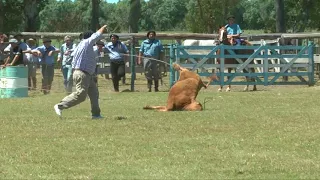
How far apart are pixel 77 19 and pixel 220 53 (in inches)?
1699

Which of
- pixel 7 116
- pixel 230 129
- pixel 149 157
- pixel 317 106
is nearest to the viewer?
pixel 149 157

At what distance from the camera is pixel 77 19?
6438 cm

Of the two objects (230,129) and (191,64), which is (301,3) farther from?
(230,129)

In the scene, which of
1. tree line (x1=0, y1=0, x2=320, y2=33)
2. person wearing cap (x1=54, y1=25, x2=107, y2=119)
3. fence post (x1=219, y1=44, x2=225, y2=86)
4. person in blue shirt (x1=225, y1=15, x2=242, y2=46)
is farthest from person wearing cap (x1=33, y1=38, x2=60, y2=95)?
person wearing cap (x1=54, y1=25, x2=107, y2=119)

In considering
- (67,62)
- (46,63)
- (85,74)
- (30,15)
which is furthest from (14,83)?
(30,15)

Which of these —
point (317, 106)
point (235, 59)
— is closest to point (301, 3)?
point (235, 59)

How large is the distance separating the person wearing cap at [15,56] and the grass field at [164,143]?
5.87 metres

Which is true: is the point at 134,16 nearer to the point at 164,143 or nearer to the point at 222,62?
the point at 222,62

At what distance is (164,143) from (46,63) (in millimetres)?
12553

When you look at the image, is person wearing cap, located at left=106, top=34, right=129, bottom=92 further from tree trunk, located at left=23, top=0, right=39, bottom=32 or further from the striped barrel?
tree trunk, located at left=23, top=0, right=39, bottom=32

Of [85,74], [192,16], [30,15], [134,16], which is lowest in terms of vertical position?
[85,74]

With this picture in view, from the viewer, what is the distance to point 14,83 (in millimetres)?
20281

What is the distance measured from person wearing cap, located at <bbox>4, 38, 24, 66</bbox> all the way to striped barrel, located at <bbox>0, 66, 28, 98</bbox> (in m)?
1.60

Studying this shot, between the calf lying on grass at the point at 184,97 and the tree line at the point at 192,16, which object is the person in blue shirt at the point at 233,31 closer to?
the tree line at the point at 192,16
